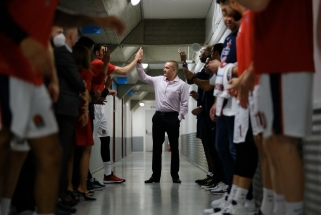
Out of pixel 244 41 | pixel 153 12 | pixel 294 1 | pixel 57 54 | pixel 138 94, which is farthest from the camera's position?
pixel 138 94

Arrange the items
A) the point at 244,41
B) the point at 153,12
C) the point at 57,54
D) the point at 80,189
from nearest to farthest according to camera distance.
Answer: the point at 244,41
the point at 57,54
the point at 80,189
the point at 153,12

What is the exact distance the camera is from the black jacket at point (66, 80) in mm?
2736

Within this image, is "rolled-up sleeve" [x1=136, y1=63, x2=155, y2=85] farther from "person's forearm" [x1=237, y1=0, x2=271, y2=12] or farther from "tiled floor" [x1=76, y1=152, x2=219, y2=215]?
"person's forearm" [x1=237, y1=0, x2=271, y2=12]

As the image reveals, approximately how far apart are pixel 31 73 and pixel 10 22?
0.69 feet

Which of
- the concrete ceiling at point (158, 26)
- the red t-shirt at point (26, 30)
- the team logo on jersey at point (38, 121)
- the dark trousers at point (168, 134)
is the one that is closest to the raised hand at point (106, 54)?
the dark trousers at point (168, 134)

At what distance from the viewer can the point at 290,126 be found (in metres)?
1.59

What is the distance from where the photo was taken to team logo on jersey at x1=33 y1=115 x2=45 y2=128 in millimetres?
1567

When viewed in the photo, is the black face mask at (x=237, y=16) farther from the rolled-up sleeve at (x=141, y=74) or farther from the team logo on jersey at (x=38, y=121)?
the rolled-up sleeve at (x=141, y=74)

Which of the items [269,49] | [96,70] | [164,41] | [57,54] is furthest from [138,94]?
[269,49]

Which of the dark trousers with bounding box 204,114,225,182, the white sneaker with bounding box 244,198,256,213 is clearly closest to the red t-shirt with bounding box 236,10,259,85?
the white sneaker with bounding box 244,198,256,213

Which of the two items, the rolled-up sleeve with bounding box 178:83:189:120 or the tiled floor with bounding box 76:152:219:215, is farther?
the rolled-up sleeve with bounding box 178:83:189:120

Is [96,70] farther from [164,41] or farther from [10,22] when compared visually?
[164,41]

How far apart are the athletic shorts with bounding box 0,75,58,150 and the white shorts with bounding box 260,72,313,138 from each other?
93cm

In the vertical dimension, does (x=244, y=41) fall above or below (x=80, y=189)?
above
